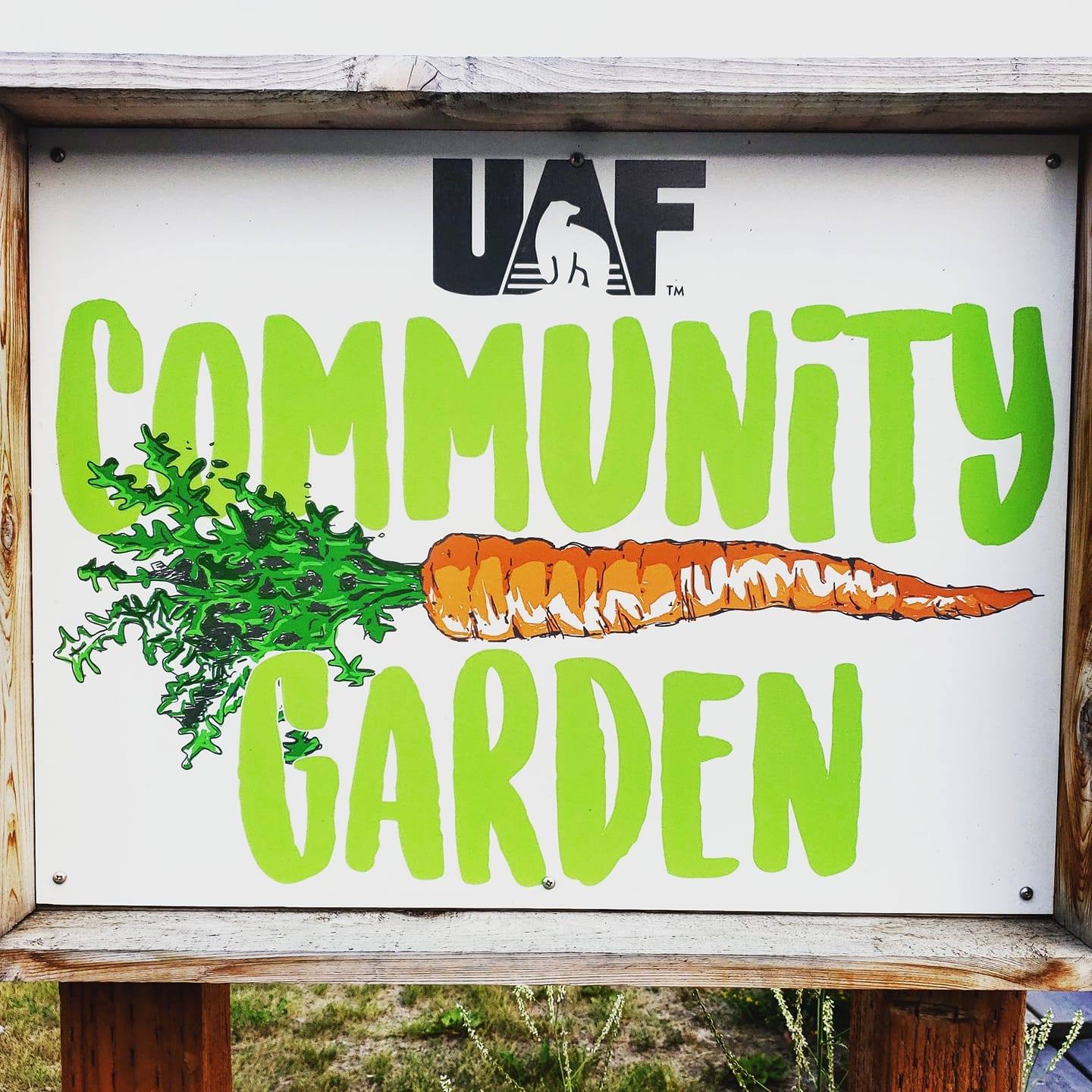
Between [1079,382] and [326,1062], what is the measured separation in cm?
229

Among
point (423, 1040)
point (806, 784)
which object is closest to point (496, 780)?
point (806, 784)

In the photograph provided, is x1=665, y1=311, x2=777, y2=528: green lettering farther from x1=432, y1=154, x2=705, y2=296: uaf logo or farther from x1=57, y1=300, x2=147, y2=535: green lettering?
x1=57, y1=300, x2=147, y2=535: green lettering

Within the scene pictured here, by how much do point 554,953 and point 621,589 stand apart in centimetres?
42

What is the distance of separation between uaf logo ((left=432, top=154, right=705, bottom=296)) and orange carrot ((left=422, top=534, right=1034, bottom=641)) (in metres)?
0.31

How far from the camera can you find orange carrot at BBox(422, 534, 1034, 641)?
37.7 inches

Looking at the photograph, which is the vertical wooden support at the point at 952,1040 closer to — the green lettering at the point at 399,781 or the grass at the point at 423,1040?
the green lettering at the point at 399,781

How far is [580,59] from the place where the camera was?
87 cm

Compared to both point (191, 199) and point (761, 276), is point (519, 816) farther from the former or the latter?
point (191, 199)

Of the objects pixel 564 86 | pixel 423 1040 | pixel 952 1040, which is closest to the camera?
pixel 564 86

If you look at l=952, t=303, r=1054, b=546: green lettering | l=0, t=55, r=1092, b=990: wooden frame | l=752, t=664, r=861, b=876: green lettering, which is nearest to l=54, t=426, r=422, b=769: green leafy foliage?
l=0, t=55, r=1092, b=990: wooden frame

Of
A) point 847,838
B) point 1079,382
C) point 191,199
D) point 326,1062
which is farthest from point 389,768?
point 326,1062

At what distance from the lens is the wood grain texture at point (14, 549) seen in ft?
3.04

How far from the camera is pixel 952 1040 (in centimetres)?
102

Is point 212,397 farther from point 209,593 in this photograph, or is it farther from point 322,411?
point 209,593
